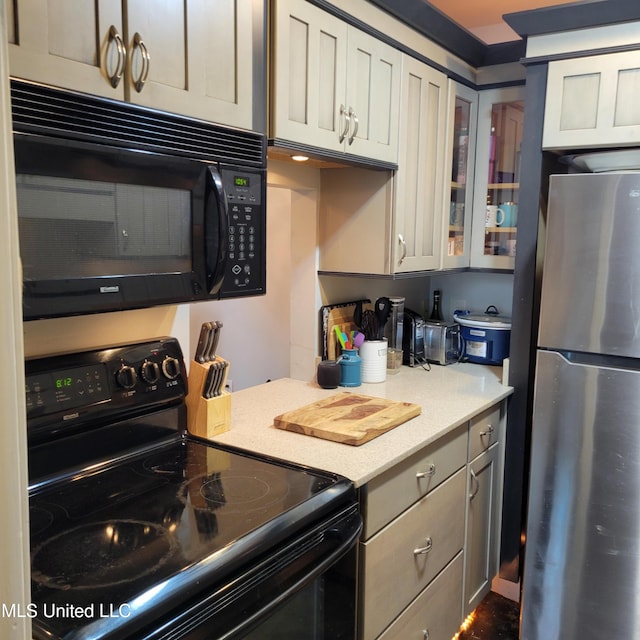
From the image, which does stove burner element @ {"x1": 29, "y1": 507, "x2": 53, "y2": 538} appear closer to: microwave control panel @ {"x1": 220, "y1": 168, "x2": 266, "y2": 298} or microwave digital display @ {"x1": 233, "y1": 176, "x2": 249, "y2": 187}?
microwave control panel @ {"x1": 220, "y1": 168, "x2": 266, "y2": 298}

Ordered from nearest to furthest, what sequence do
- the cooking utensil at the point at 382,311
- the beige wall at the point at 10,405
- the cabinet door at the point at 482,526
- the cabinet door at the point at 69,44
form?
the beige wall at the point at 10,405 → the cabinet door at the point at 69,44 → the cabinet door at the point at 482,526 → the cooking utensil at the point at 382,311

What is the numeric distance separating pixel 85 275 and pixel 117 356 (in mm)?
352

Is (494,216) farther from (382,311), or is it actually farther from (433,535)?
(433,535)

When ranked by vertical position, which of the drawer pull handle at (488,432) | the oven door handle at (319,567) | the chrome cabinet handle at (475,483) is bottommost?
the chrome cabinet handle at (475,483)

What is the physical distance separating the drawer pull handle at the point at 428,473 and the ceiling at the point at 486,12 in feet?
6.45

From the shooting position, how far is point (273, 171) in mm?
2109

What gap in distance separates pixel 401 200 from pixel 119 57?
1.28 metres

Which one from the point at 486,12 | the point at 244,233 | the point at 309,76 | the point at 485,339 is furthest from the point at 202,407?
the point at 486,12

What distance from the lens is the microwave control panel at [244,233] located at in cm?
143

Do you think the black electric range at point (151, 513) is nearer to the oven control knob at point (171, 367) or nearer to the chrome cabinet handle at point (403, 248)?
the oven control knob at point (171, 367)

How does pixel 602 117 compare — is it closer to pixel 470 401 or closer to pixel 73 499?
pixel 470 401

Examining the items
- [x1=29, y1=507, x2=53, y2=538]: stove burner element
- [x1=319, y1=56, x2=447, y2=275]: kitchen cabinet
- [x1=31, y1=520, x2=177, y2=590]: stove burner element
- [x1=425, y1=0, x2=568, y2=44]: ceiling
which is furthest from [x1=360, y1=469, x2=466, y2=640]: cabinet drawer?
[x1=425, y1=0, x2=568, y2=44]: ceiling

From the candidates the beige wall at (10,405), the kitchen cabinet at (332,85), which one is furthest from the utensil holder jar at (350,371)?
the beige wall at (10,405)

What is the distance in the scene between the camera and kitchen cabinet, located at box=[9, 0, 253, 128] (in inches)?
40.8
